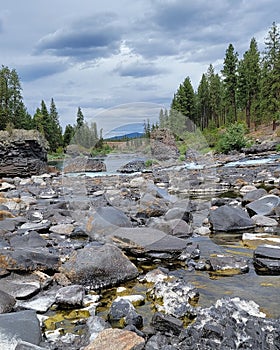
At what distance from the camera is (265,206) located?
8195mm

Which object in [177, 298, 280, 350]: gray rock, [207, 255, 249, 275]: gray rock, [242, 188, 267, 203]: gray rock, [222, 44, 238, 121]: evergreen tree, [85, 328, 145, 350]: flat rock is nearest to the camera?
[177, 298, 280, 350]: gray rock

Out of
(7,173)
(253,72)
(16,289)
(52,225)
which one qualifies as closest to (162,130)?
(52,225)

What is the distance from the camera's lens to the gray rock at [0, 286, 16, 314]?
145 inches

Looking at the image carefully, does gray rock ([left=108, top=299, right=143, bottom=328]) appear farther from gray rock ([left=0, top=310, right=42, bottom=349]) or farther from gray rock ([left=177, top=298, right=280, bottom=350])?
gray rock ([left=0, top=310, right=42, bottom=349])

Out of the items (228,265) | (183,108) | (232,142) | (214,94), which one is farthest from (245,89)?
(228,265)

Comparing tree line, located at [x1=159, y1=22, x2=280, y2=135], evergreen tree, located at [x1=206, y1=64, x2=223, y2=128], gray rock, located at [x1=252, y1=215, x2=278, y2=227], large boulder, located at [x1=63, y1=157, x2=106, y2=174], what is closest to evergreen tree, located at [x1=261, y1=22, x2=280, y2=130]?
tree line, located at [x1=159, y1=22, x2=280, y2=135]

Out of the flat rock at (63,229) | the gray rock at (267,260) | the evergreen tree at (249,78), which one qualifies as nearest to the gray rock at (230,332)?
the gray rock at (267,260)

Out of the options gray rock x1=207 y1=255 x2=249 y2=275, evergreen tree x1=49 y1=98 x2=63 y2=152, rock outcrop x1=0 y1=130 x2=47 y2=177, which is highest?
evergreen tree x1=49 y1=98 x2=63 y2=152

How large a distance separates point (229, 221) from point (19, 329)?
485 cm

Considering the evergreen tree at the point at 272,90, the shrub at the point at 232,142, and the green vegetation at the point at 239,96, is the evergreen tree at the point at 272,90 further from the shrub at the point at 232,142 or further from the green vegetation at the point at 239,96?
the shrub at the point at 232,142

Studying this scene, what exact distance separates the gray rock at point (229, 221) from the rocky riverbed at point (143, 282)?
20 millimetres

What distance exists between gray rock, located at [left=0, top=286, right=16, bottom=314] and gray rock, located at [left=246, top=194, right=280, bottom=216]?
5639 millimetres

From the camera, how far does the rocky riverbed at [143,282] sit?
3041 millimetres

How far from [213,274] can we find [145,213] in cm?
402
